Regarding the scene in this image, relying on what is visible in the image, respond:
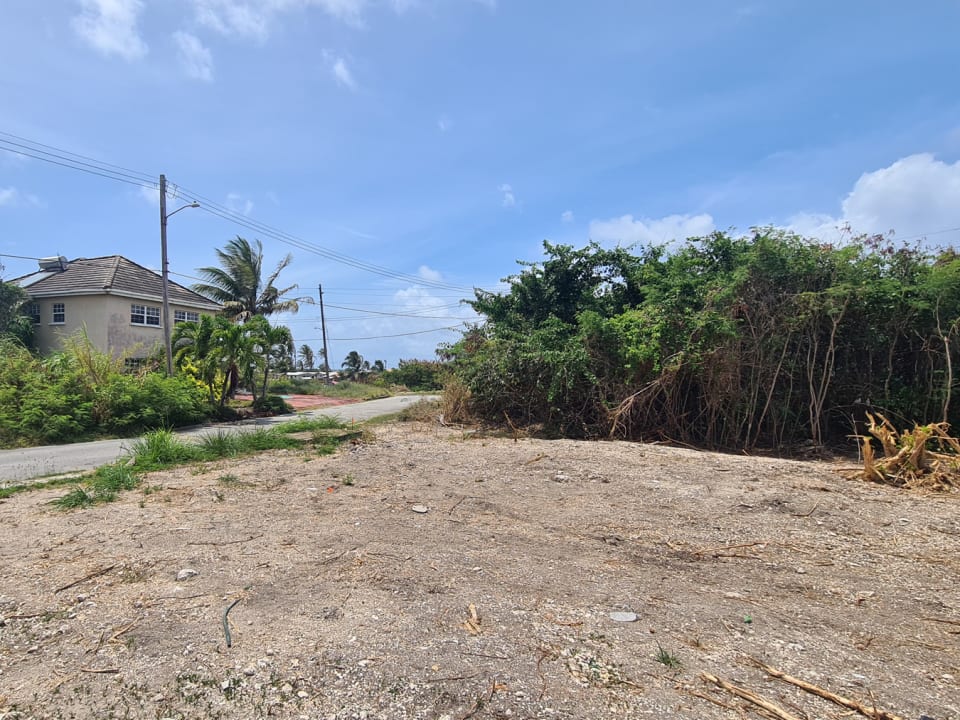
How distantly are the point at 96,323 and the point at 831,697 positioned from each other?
26205mm

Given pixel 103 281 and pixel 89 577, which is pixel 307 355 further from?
pixel 89 577

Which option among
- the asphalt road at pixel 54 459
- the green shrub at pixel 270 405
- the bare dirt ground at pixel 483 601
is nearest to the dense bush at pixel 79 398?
the asphalt road at pixel 54 459

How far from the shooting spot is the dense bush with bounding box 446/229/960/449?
27.0 feet

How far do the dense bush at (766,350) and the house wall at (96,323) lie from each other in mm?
19052

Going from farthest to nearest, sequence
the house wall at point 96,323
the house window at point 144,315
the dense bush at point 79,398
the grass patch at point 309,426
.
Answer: the house window at point 144,315 → the house wall at point 96,323 → the dense bush at point 79,398 → the grass patch at point 309,426

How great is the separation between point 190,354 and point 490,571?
52.7ft

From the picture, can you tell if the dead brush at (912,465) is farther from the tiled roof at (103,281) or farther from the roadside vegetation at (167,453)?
the tiled roof at (103,281)

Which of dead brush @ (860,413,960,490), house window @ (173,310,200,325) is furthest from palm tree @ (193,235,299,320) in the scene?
dead brush @ (860,413,960,490)

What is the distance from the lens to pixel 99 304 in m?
21.9

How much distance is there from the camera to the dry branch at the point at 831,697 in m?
2.15

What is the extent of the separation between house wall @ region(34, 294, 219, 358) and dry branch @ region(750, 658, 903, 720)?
939 inches

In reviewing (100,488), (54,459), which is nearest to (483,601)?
(100,488)

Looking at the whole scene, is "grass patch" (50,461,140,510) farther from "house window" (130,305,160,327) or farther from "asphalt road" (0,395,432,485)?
"house window" (130,305,160,327)

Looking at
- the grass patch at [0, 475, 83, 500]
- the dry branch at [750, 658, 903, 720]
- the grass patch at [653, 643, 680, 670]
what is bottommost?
the dry branch at [750, 658, 903, 720]
